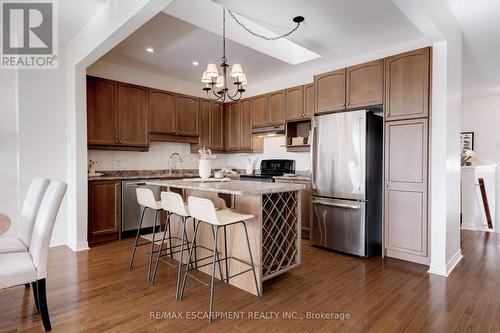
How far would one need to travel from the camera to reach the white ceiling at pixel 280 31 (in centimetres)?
279

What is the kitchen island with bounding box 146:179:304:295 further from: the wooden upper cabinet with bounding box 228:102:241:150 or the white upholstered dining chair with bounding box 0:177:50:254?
the wooden upper cabinet with bounding box 228:102:241:150

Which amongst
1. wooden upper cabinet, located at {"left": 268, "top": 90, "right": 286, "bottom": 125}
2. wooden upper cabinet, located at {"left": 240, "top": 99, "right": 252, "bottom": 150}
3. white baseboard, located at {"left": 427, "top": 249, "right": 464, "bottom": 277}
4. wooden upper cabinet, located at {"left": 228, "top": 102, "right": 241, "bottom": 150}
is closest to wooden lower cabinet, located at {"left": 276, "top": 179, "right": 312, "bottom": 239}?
wooden upper cabinet, located at {"left": 268, "top": 90, "right": 286, "bottom": 125}

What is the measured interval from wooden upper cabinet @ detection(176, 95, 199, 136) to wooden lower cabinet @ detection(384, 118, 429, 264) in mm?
3327

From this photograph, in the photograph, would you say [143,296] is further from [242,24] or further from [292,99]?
[292,99]

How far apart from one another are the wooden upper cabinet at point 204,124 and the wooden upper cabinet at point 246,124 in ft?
2.15

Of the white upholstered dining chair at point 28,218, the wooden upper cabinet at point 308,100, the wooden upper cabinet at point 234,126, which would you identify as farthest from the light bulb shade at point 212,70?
the wooden upper cabinet at point 234,126

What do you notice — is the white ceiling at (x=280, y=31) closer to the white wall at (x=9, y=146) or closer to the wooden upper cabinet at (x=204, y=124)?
the wooden upper cabinet at (x=204, y=124)

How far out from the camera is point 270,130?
504 cm

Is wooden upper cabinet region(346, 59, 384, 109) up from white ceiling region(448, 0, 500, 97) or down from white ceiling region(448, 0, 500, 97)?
down

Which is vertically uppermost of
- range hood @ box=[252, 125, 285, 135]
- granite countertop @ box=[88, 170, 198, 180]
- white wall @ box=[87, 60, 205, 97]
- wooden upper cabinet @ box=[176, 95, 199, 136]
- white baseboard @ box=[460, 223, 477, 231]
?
white wall @ box=[87, 60, 205, 97]

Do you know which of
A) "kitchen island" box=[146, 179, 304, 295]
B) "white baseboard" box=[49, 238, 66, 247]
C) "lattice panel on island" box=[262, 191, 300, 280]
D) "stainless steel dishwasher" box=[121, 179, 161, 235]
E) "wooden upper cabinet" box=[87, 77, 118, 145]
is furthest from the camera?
"stainless steel dishwasher" box=[121, 179, 161, 235]

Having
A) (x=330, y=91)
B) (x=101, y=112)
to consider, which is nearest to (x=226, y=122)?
(x=101, y=112)

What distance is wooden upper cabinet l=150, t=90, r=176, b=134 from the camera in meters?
4.72

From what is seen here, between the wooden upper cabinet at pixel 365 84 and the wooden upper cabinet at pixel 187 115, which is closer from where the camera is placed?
the wooden upper cabinet at pixel 365 84
